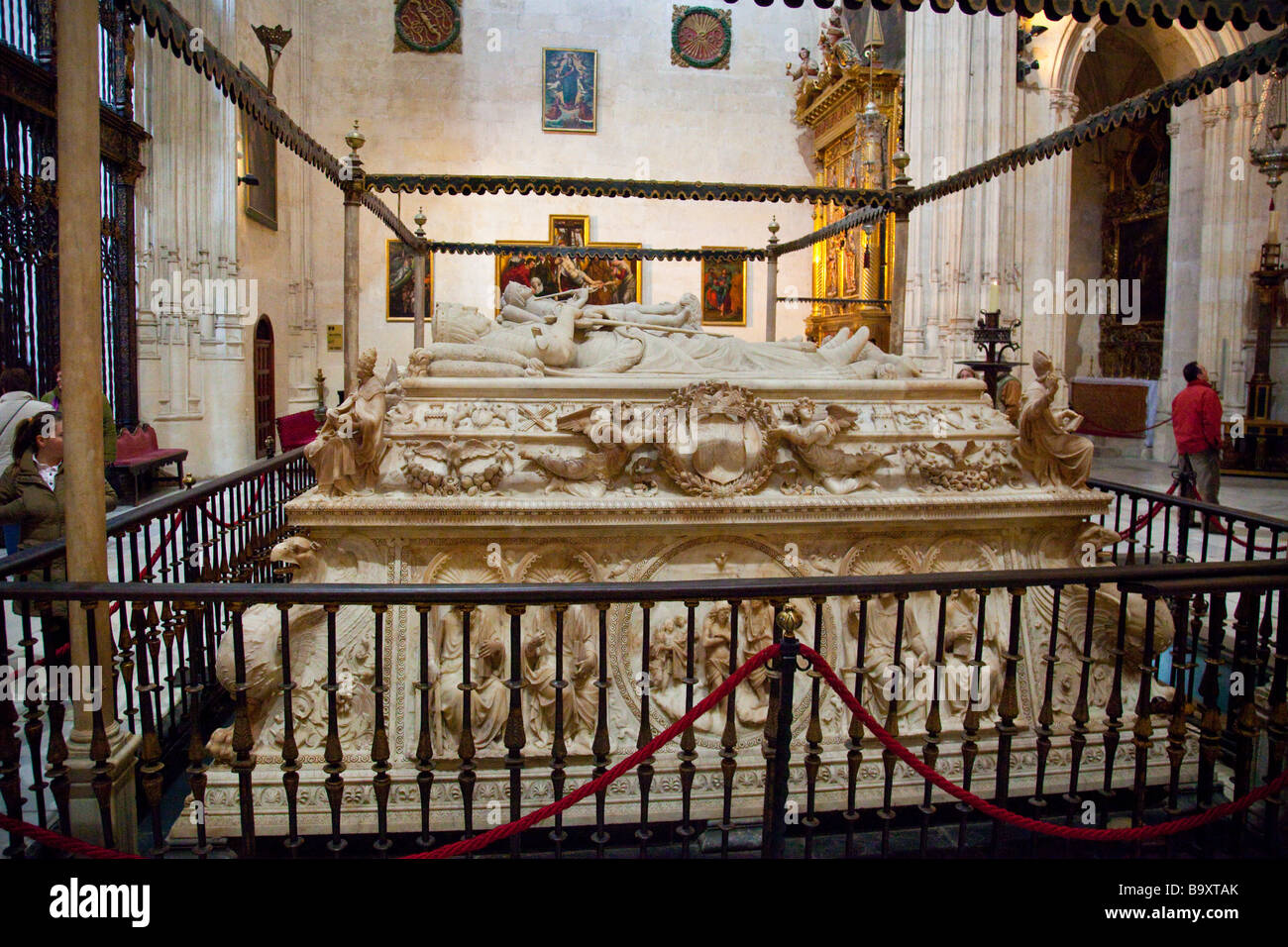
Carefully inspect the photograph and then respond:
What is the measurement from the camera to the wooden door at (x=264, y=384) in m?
10.9

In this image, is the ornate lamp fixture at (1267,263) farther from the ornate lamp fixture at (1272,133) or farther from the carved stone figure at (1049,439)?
the carved stone figure at (1049,439)

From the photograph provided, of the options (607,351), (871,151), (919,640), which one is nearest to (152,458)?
(607,351)

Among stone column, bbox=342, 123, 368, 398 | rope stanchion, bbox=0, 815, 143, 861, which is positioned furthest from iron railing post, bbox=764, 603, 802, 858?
stone column, bbox=342, 123, 368, 398

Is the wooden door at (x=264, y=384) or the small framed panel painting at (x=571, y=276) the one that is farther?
the small framed panel painting at (x=571, y=276)

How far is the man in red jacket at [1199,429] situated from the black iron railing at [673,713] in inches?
143

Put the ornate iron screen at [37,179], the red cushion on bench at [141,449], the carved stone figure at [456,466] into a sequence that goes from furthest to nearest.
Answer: the red cushion on bench at [141,449], the ornate iron screen at [37,179], the carved stone figure at [456,466]

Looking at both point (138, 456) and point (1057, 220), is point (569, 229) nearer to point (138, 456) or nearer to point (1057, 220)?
point (1057, 220)

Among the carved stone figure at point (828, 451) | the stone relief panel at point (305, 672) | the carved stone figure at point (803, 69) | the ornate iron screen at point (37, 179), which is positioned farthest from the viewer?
the carved stone figure at point (803, 69)

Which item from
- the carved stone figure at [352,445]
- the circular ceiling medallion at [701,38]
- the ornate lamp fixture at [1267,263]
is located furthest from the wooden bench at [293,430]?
the ornate lamp fixture at [1267,263]

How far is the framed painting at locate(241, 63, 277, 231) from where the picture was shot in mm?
10281

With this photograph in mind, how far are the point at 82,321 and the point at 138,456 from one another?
6.68m

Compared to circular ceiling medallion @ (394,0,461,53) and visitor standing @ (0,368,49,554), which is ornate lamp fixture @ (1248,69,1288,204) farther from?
visitor standing @ (0,368,49,554)

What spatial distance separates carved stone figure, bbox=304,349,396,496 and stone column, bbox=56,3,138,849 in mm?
870

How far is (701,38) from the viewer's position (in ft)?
44.2
